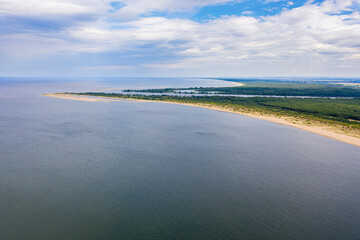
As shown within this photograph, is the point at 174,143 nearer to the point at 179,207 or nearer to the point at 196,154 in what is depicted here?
the point at 196,154

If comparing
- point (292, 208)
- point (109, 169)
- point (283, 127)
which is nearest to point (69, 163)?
point (109, 169)

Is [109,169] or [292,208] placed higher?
[109,169]

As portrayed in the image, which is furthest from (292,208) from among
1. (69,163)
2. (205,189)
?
(69,163)

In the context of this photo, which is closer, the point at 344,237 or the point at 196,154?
the point at 344,237

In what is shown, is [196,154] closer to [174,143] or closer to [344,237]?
[174,143]

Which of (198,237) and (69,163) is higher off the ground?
(69,163)

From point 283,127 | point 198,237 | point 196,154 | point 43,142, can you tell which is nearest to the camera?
point 198,237

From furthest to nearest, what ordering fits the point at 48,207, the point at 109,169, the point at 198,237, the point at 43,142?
the point at 43,142 → the point at 109,169 → the point at 48,207 → the point at 198,237
